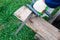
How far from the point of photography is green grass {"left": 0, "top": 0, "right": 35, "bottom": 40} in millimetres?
2420

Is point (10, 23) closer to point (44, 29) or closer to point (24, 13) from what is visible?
point (24, 13)

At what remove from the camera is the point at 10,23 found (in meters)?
2.60

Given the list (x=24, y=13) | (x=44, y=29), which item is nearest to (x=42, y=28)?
(x=44, y=29)

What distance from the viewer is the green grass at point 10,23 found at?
2420 millimetres

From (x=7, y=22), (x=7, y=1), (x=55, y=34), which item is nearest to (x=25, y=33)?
(x=7, y=22)

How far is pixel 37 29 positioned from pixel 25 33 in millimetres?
399

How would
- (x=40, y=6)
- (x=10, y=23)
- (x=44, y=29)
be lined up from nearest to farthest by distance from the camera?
(x=40, y=6), (x=44, y=29), (x=10, y=23)

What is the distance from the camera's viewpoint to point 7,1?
2.96 m

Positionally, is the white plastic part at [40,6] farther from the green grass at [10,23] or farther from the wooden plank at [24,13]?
the green grass at [10,23]

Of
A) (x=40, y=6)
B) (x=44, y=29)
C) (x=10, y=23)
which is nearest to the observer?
(x=40, y=6)

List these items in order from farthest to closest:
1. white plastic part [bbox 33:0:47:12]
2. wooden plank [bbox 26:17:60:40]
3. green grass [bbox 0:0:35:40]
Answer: green grass [bbox 0:0:35:40]
wooden plank [bbox 26:17:60:40]
white plastic part [bbox 33:0:47:12]

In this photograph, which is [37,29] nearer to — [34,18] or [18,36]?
[34,18]

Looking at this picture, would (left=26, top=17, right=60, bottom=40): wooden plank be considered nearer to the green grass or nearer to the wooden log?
the wooden log

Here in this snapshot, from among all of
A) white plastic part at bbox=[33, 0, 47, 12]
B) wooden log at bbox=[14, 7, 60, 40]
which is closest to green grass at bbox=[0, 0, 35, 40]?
wooden log at bbox=[14, 7, 60, 40]
